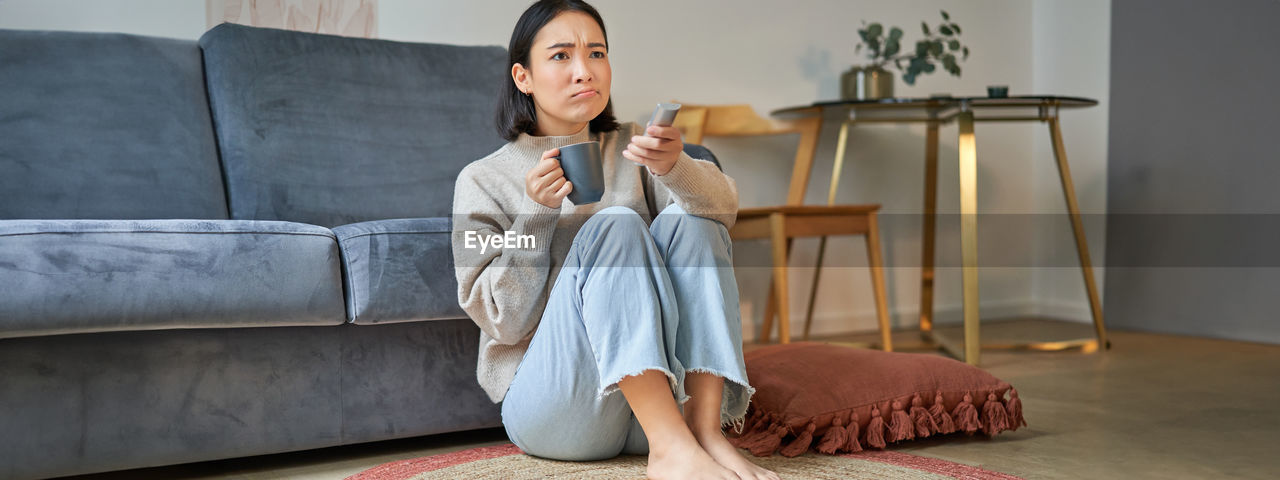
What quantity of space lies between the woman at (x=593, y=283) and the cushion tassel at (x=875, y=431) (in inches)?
12.1

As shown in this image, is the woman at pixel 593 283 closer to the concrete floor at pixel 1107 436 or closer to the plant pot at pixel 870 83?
the concrete floor at pixel 1107 436

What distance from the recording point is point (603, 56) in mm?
1376

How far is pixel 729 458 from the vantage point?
48.4 inches

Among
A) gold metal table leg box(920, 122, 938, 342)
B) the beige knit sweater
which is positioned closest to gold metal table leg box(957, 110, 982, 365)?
gold metal table leg box(920, 122, 938, 342)

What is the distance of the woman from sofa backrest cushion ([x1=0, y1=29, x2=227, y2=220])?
2.52 feet

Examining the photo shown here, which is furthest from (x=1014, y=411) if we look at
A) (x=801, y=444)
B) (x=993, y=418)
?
(x=801, y=444)

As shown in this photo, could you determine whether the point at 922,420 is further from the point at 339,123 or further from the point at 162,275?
the point at 339,123

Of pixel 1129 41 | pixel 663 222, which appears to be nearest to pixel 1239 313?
pixel 1129 41

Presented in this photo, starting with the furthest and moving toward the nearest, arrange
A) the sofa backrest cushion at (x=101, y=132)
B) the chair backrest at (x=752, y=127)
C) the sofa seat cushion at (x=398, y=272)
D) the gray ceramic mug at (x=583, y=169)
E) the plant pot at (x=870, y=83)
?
the plant pot at (x=870, y=83) < the chair backrest at (x=752, y=127) < the sofa backrest cushion at (x=101, y=132) < the sofa seat cushion at (x=398, y=272) < the gray ceramic mug at (x=583, y=169)

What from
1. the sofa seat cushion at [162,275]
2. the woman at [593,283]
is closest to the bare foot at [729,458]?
the woman at [593,283]

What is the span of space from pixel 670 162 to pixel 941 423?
708 mm

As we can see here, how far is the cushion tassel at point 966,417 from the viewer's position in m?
1.63

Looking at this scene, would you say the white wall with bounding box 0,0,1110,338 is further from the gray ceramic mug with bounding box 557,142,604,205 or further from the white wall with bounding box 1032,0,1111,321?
the gray ceramic mug with bounding box 557,142,604,205

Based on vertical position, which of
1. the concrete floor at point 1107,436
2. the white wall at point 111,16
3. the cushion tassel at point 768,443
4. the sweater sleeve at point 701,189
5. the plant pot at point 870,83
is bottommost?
the concrete floor at point 1107,436
